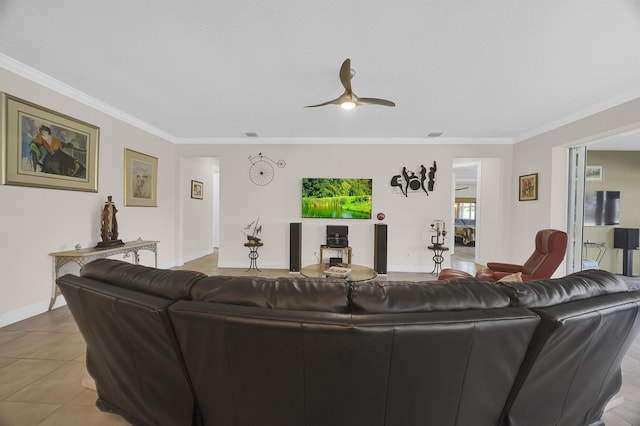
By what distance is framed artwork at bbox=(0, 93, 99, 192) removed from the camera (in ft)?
9.22

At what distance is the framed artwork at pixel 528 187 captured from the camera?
189 inches

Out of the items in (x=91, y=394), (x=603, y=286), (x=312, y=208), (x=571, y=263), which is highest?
(x=312, y=208)

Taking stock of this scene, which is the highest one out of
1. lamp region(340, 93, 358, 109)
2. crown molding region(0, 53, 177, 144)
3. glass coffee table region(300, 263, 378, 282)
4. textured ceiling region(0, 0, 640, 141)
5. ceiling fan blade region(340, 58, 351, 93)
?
textured ceiling region(0, 0, 640, 141)

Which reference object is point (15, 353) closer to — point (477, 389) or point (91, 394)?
point (91, 394)

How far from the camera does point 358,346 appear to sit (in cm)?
100

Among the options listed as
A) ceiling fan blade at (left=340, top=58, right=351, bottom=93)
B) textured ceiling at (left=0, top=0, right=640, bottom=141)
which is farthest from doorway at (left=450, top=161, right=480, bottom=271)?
ceiling fan blade at (left=340, top=58, right=351, bottom=93)

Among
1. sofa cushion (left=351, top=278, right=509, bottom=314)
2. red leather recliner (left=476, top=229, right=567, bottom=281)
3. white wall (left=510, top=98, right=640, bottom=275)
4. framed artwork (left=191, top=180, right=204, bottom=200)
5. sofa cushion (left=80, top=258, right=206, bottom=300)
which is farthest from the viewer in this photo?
framed artwork (left=191, top=180, right=204, bottom=200)

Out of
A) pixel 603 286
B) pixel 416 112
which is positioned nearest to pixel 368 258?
pixel 416 112

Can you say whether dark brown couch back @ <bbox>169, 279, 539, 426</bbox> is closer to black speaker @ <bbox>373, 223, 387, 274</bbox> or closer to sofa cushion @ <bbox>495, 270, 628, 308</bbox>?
sofa cushion @ <bbox>495, 270, 628, 308</bbox>

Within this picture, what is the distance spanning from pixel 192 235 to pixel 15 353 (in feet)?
13.8

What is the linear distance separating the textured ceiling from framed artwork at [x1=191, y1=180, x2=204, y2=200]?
99.2 inches

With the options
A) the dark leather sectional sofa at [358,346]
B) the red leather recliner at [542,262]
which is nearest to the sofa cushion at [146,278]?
the dark leather sectional sofa at [358,346]

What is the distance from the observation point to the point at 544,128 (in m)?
4.62

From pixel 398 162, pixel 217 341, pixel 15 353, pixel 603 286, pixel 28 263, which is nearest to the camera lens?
pixel 217 341
